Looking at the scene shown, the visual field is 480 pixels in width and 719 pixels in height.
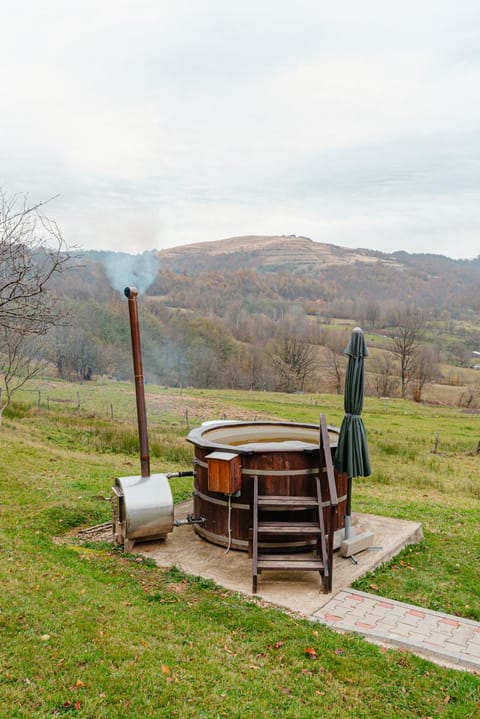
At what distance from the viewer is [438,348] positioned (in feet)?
208

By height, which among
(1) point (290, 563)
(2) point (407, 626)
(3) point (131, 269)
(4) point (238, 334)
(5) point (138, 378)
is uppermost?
(3) point (131, 269)

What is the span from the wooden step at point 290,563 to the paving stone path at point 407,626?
416 millimetres

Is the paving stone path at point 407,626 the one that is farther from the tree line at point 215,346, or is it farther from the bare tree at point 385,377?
the bare tree at point 385,377

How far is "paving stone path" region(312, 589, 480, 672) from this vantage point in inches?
197

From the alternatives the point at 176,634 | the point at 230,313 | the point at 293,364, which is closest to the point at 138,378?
the point at 176,634

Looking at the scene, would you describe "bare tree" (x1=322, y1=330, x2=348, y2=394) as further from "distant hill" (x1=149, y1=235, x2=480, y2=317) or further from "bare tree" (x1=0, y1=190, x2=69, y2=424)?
"bare tree" (x1=0, y1=190, x2=69, y2=424)

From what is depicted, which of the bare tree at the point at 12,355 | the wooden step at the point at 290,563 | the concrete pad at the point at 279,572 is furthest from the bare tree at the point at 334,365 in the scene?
the wooden step at the point at 290,563

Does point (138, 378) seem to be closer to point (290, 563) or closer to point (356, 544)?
point (290, 563)

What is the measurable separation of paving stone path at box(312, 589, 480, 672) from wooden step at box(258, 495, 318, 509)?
3.81 ft

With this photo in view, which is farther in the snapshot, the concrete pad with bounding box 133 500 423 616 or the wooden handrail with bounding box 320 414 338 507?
the wooden handrail with bounding box 320 414 338 507

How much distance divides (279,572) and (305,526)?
2.30 ft

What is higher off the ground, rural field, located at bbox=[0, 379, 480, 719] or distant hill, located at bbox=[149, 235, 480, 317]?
distant hill, located at bbox=[149, 235, 480, 317]

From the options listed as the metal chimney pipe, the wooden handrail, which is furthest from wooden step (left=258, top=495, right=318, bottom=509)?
the metal chimney pipe

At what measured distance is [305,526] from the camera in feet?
22.8
